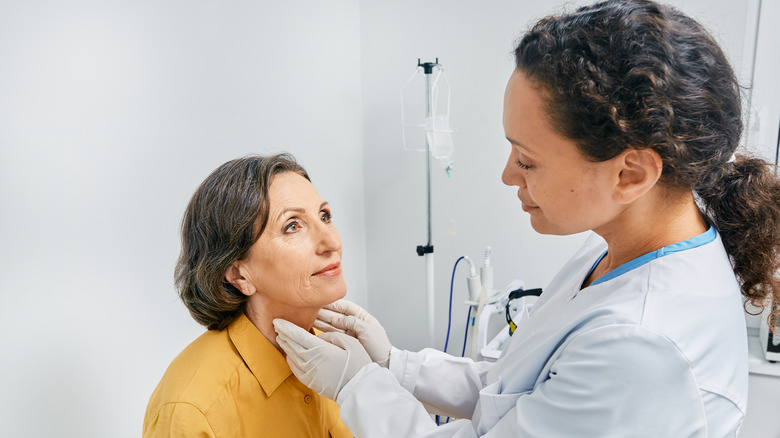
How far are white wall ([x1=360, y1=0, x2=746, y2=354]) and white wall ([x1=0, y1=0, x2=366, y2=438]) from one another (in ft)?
2.74

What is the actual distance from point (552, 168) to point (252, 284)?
724 millimetres

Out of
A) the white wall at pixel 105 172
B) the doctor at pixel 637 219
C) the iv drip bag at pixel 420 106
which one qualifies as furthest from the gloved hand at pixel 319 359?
the iv drip bag at pixel 420 106

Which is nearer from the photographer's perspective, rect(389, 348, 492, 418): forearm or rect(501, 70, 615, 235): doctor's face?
rect(501, 70, 615, 235): doctor's face

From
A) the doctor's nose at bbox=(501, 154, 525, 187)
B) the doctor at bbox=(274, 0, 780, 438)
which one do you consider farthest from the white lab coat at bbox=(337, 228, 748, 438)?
the doctor's nose at bbox=(501, 154, 525, 187)

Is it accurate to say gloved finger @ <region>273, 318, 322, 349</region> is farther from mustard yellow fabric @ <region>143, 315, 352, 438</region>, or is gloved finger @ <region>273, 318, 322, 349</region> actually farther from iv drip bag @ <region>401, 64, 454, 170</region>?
A: iv drip bag @ <region>401, 64, 454, 170</region>

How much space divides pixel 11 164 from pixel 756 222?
143 cm

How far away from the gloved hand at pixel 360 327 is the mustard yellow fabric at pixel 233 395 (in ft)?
0.57

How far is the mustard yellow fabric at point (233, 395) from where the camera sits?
3.35ft

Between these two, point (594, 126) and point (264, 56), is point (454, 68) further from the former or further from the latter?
point (594, 126)

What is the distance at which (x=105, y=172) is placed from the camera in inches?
51.6

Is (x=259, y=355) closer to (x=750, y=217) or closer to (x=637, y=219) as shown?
(x=637, y=219)

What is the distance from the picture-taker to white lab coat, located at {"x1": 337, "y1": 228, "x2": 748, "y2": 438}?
0.69 m

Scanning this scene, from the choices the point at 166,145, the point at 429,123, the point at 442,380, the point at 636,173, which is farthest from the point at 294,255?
the point at 429,123

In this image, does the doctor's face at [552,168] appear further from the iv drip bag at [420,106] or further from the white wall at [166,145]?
the iv drip bag at [420,106]
